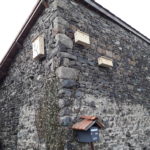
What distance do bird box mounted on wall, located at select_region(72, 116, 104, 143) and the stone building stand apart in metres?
0.12

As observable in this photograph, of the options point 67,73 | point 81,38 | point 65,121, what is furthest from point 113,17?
point 65,121

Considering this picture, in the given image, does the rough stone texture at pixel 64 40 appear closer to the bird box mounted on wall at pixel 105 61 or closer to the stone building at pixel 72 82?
the stone building at pixel 72 82

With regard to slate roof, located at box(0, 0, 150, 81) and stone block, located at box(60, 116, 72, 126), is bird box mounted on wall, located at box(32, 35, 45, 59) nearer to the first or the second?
slate roof, located at box(0, 0, 150, 81)

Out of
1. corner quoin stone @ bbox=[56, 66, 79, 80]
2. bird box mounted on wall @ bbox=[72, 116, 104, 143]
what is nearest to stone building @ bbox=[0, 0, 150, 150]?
corner quoin stone @ bbox=[56, 66, 79, 80]

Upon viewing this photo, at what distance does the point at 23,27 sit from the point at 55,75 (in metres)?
2.13

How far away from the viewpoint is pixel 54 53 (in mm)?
3879

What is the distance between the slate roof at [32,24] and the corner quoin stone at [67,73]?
6.03 feet

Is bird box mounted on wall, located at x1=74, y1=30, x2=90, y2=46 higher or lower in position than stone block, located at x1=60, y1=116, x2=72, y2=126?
higher

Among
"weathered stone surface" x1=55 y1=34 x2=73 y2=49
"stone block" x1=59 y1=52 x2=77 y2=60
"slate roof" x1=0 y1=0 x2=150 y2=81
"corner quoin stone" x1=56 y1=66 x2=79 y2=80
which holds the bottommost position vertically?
"corner quoin stone" x1=56 y1=66 x2=79 y2=80

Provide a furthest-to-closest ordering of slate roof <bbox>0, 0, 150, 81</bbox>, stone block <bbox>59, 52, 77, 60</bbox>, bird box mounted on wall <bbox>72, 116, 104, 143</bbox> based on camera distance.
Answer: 1. slate roof <bbox>0, 0, 150, 81</bbox>
2. stone block <bbox>59, 52, 77, 60</bbox>
3. bird box mounted on wall <bbox>72, 116, 104, 143</bbox>

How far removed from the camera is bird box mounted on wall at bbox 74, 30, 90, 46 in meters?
4.08

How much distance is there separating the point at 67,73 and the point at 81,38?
949mm

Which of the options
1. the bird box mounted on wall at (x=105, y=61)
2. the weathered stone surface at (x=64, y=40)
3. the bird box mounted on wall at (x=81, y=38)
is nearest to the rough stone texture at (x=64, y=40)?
the weathered stone surface at (x=64, y=40)

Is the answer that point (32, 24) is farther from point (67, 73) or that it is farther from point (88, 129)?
point (88, 129)
